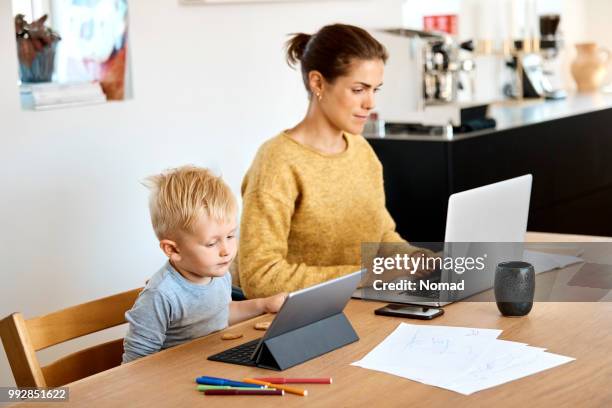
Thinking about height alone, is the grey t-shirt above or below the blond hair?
below

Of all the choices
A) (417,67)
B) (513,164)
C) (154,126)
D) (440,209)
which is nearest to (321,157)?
(154,126)

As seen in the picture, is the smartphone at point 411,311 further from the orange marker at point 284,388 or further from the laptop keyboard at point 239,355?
the orange marker at point 284,388

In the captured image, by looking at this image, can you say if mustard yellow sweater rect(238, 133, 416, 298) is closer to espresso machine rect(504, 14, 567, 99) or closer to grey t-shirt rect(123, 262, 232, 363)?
grey t-shirt rect(123, 262, 232, 363)

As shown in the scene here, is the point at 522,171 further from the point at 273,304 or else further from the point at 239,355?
the point at 239,355

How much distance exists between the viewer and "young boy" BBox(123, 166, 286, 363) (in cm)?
185

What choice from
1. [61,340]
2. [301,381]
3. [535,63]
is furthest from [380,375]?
[535,63]

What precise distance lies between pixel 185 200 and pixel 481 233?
60 centimetres

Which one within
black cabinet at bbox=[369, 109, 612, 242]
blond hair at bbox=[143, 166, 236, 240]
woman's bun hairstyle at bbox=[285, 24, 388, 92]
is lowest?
black cabinet at bbox=[369, 109, 612, 242]

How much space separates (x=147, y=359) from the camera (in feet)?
5.78

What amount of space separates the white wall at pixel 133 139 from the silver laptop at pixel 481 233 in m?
1.16

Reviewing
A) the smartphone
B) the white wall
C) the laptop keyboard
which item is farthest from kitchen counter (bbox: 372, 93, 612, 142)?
the laptop keyboard

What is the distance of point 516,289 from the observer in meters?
1.90

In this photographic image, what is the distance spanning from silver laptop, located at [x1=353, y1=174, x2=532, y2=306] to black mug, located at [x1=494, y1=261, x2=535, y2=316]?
10 centimetres

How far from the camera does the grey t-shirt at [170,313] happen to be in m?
1.84
